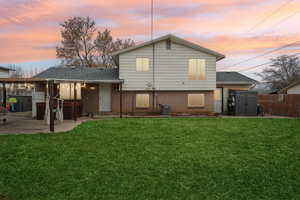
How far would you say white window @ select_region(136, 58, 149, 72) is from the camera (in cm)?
1705

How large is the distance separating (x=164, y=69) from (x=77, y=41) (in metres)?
18.7

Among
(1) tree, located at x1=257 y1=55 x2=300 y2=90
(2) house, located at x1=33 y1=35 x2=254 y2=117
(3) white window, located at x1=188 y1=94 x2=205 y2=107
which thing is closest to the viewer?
(2) house, located at x1=33 y1=35 x2=254 y2=117

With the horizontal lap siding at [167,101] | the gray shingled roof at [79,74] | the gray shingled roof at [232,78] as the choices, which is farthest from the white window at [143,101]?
the gray shingled roof at [232,78]

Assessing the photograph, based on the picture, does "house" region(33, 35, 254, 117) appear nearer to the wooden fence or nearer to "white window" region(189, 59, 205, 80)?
"white window" region(189, 59, 205, 80)

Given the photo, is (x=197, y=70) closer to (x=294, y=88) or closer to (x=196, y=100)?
(x=196, y=100)

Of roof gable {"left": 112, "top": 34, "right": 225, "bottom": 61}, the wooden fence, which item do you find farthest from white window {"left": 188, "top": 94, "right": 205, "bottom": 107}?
the wooden fence

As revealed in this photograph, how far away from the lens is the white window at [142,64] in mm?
17047

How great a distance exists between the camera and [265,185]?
13.5 ft

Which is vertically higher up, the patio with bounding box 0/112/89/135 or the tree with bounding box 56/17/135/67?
the tree with bounding box 56/17/135/67

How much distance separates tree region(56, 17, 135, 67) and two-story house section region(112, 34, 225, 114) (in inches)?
565

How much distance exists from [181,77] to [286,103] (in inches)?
350

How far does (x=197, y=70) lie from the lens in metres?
17.4

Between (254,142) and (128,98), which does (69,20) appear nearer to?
(128,98)

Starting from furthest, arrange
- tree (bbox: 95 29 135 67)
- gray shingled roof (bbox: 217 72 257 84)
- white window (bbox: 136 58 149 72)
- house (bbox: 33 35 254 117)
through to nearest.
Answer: tree (bbox: 95 29 135 67) < gray shingled roof (bbox: 217 72 257 84) < white window (bbox: 136 58 149 72) < house (bbox: 33 35 254 117)
